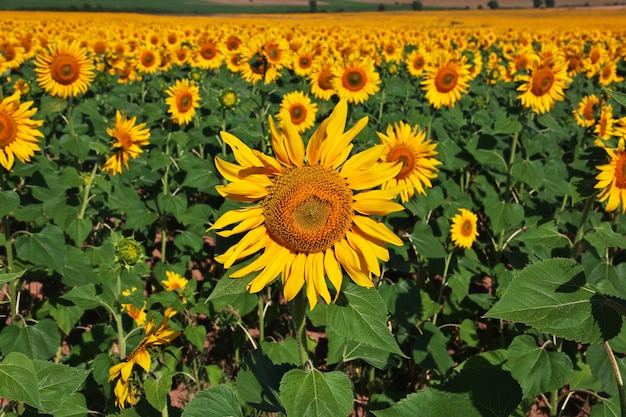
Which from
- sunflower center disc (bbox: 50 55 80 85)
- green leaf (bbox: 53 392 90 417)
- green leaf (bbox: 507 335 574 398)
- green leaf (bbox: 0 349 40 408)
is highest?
sunflower center disc (bbox: 50 55 80 85)

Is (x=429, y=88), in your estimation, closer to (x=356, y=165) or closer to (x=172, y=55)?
(x=356, y=165)

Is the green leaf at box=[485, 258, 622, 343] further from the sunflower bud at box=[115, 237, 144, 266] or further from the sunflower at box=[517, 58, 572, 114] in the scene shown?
the sunflower at box=[517, 58, 572, 114]

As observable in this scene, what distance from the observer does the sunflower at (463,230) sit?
385cm

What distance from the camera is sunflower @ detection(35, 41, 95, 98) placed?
4875 millimetres

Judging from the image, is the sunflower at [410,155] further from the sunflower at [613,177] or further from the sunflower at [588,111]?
the sunflower at [588,111]

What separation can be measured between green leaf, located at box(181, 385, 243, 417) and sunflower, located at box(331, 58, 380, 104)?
4.20m

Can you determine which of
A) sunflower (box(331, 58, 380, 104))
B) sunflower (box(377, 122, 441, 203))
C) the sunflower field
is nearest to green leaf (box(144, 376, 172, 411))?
the sunflower field

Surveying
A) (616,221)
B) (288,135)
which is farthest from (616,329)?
(616,221)

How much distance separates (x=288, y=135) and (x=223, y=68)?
8795 millimetres

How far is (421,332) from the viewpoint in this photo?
3.25 meters

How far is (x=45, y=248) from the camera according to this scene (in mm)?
2965

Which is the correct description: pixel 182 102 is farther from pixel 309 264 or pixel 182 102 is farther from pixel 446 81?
pixel 309 264

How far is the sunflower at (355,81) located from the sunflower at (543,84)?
167cm

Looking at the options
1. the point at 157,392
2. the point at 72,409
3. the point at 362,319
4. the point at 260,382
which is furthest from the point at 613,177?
the point at 72,409
